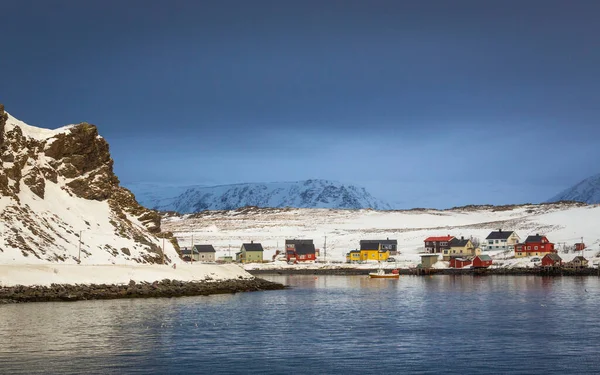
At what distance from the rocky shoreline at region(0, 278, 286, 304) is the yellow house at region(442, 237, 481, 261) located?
72.1 metres

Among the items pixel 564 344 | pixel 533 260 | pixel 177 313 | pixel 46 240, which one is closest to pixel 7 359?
pixel 177 313

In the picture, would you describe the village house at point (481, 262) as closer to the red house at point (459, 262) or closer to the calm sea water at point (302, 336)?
the red house at point (459, 262)

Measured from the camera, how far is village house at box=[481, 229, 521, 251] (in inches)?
6334

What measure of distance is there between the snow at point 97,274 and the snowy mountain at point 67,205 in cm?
376

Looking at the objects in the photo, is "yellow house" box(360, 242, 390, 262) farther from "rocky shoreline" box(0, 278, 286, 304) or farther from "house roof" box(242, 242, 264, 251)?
"rocky shoreline" box(0, 278, 286, 304)

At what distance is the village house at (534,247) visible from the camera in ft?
483

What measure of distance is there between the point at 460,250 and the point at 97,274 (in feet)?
316

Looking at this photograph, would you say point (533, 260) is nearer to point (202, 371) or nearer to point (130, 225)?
point (130, 225)

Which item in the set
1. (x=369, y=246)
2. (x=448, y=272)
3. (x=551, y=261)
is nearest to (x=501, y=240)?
(x=369, y=246)

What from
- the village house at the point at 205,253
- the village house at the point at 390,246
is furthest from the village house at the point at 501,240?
the village house at the point at 205,253

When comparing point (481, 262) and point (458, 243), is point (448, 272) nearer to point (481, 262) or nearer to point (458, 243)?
point (481, 262)

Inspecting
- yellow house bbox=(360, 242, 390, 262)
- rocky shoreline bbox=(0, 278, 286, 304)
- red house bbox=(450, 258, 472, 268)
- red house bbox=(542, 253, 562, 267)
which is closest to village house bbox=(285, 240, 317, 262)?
yellow house bbox=(360, 242, 390, 262)

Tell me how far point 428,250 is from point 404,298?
9348 cm

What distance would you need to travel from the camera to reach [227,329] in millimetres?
46656
